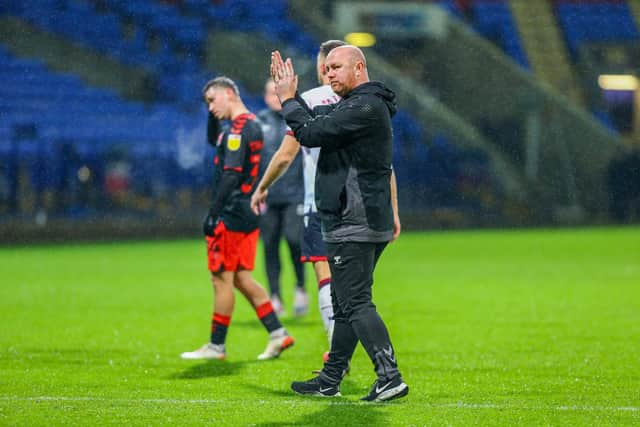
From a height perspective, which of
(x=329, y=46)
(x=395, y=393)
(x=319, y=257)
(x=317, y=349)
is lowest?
(x=317, y=349)

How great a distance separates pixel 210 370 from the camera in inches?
291

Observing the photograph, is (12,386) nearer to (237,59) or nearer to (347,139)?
(347,139)

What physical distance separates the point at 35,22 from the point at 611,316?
18.5 m

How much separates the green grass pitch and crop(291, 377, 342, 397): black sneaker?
0.26ft

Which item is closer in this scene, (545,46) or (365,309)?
(365,309)

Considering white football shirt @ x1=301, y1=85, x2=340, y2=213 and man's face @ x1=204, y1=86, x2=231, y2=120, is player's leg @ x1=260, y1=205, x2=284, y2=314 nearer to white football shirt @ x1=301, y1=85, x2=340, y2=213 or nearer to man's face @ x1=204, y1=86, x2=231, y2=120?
man's face @ x1=204, y1=86, x2=231, y2=120

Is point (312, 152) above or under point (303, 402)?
above

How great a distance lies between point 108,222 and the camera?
70.6ft

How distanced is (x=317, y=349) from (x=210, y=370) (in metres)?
1.23

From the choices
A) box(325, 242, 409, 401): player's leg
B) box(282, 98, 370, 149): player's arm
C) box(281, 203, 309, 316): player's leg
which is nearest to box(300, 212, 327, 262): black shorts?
box(325, 242, 409, 401): player's leg

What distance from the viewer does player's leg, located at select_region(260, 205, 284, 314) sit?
10.7 m

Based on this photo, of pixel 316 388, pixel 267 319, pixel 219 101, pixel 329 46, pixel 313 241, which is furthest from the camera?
pixel 267 319

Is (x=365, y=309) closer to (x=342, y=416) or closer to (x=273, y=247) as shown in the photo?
(x=342, y=416)

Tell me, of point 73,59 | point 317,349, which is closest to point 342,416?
point 317,349
